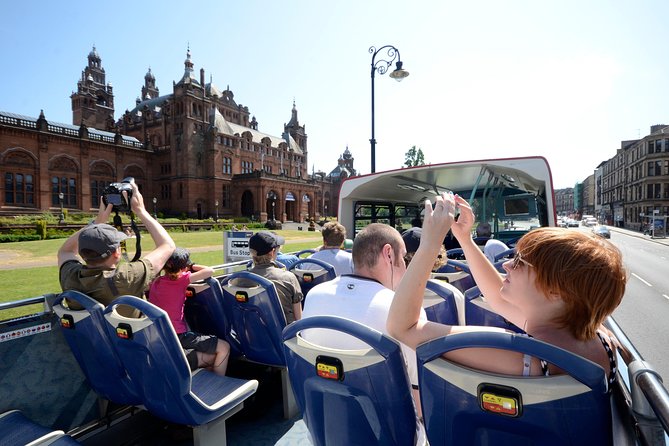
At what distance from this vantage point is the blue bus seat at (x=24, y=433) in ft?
7.30

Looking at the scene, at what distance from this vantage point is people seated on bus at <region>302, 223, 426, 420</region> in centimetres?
193

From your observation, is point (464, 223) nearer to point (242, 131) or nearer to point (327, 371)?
point (327, 371)

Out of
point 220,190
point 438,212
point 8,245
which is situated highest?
point 220,190

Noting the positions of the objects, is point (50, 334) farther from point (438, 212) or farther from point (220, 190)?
point (220, 190)

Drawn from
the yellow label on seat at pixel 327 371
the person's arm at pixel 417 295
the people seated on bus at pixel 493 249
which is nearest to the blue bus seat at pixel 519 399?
the person's arm at pixel 417 295

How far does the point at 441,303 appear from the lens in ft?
8.70

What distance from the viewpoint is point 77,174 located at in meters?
46.3

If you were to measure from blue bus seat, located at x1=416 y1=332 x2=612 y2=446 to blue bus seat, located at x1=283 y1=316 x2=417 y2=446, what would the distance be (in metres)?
0.28

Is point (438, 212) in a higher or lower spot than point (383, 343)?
higher

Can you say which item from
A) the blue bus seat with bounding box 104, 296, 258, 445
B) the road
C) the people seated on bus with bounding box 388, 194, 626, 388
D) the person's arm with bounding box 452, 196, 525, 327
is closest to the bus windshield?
the road

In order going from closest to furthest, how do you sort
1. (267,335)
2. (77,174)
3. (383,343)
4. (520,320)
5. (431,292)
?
1. (383,343)
2. (520,320)
3. (431,292)
4. (267,335)
5. (77,174)

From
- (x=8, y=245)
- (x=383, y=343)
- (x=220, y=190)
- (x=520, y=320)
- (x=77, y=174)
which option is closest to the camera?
(x=383, y=343)

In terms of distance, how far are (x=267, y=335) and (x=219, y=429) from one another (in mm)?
823

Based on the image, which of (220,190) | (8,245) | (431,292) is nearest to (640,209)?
(220,190)
